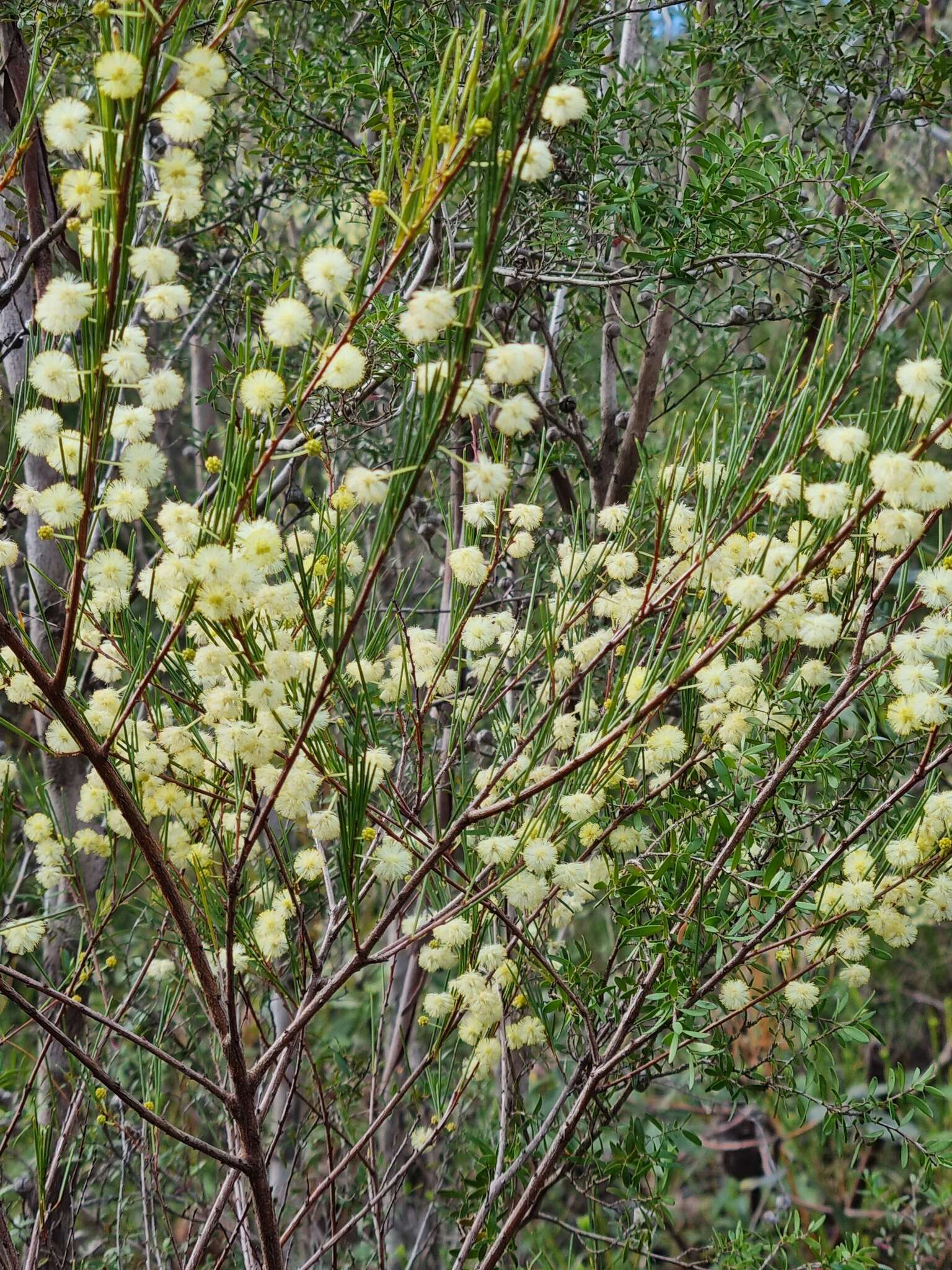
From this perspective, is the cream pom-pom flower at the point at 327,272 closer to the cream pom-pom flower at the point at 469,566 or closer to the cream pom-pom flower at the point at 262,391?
the cream pom-pom flower at the point at 262,391

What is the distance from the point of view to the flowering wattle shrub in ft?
2.46

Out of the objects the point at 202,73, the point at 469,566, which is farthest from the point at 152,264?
the point at 469,566

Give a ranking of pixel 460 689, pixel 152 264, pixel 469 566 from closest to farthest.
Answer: pixel 152 264
pixel 469 566
pixel 460 689

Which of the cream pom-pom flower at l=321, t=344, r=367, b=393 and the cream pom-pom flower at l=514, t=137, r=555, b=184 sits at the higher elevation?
the cream pom-pom flower at l=514, t=137, r=555, b=184

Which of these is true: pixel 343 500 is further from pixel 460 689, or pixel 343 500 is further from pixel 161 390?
pixel 460 689

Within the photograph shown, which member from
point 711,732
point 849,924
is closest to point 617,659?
point 711,732

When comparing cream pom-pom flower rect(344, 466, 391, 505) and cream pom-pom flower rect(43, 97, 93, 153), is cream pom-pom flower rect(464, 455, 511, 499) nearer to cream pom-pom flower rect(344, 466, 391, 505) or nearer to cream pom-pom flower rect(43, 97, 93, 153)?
cream pom-pom flower rect(344, 466, 391, 505)

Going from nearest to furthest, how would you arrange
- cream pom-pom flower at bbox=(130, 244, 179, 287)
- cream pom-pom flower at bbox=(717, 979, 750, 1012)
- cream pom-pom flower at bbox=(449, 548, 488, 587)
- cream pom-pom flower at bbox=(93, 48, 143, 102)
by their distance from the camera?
cream pom-pom flower at bbox=(93, 48, 143, 102) < cream pom-pom flower at bbox=(130, 244, 179, 287) < cream pom-pom flower at bbox=(449, 548, 488, 587) < cream pom-pom flower at bbox=(717, 979, 750, 1012)

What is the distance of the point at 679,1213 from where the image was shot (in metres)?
3.73

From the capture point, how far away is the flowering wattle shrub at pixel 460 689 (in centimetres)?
75

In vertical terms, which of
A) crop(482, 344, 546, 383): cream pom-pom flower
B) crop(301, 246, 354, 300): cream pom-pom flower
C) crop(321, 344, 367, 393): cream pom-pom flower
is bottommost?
crop(321, 344, 367, 393): cream pom-pom flower

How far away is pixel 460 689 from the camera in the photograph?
190 cm

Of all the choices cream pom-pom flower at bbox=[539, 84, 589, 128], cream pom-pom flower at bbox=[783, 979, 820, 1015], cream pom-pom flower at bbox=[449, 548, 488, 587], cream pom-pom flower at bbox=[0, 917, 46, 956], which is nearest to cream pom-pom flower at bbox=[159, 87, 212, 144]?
cream pom-pom flower at bbox=[539, 84, 589, 128]

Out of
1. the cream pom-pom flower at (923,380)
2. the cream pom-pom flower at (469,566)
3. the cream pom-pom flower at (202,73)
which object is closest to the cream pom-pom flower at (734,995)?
the cream pom-pom flower at (469,566)
